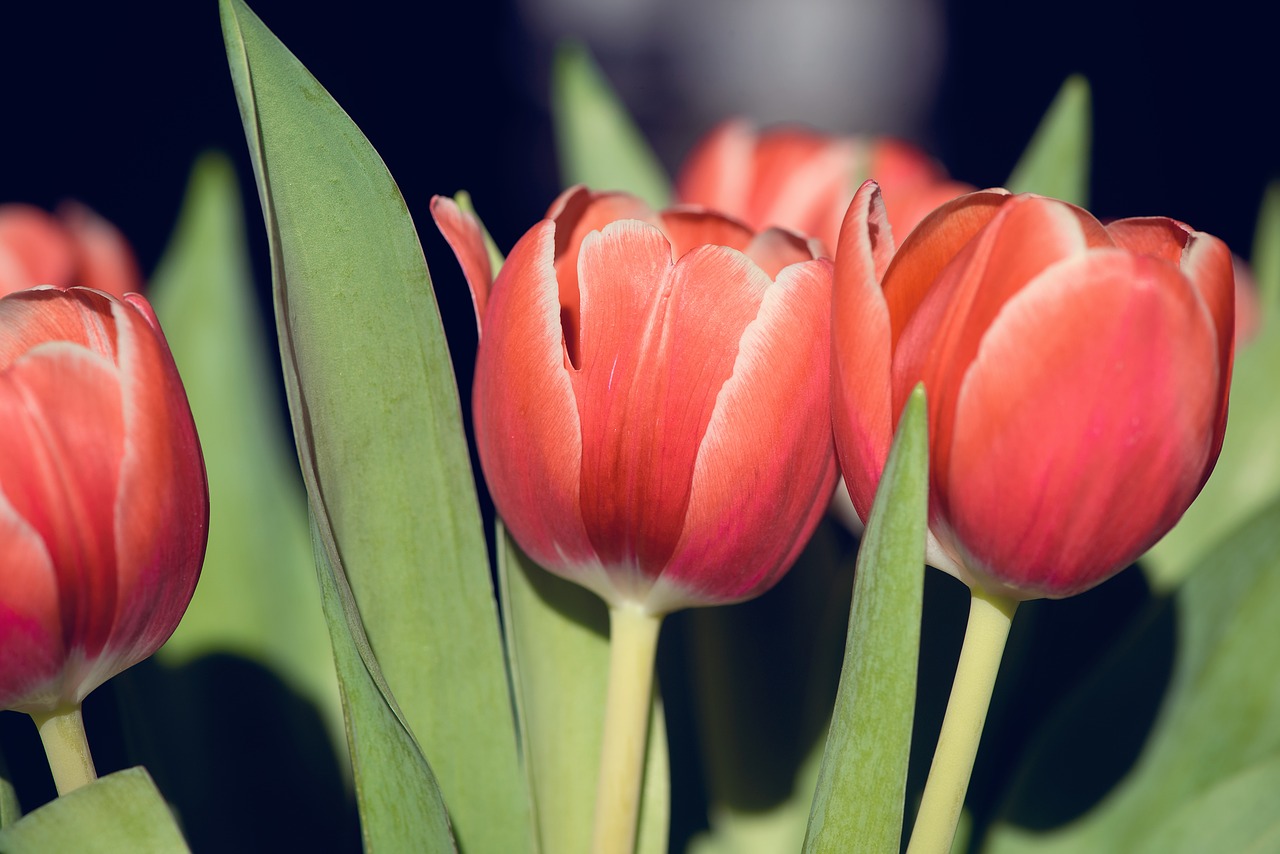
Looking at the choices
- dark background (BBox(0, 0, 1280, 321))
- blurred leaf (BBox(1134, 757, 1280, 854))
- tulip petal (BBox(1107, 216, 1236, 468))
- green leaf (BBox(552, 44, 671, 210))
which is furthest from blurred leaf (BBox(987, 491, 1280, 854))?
dark background (BBox(0, 0, 1280, 321))

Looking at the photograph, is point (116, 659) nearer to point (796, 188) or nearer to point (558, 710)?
point (558, 710)

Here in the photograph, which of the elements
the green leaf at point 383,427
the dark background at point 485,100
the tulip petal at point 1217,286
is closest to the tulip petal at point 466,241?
the green leaf at point 383,427

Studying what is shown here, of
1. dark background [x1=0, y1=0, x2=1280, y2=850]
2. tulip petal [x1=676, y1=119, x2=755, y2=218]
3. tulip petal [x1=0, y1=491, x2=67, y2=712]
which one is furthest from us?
dark background [x1=0, y1=0, x2=1280, y2=850]

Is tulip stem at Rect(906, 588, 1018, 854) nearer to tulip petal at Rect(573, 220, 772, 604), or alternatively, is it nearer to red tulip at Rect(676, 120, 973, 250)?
tulip petal at Rect(573, 220, 772, 604)

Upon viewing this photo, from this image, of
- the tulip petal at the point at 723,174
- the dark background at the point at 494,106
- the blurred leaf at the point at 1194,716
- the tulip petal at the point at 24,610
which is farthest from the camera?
the dark background at the point at 494,106

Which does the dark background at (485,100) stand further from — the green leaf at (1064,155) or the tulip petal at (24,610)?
the tulip petal at (24,610)

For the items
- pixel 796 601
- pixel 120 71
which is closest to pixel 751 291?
pixel 796 601

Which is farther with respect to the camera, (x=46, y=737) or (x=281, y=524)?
(x=281, y=524)
